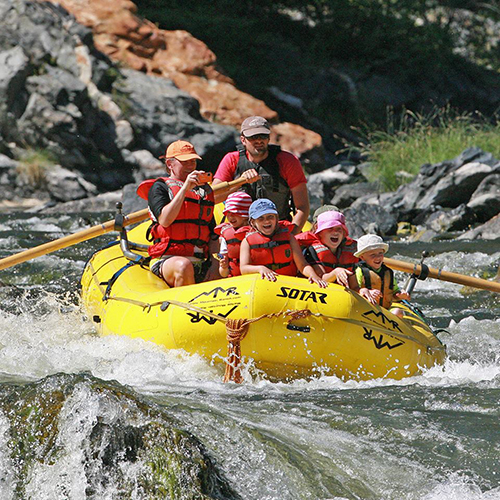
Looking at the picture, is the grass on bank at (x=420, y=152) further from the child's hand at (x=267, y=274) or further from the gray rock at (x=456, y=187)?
the child's hand at (x=267, y=274)

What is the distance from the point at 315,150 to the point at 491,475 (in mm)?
13220

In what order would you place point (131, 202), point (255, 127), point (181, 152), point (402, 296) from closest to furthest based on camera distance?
1. point (402, 296)
2. point (181, 152)
3. point (255, 127)
4. point (131, 202)

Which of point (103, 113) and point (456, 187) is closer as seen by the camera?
point (456, 187)

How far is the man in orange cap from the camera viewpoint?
5414 millimetres

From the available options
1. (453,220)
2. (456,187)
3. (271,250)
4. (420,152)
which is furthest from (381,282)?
(420,152)

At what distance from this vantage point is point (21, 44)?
15.0 metres

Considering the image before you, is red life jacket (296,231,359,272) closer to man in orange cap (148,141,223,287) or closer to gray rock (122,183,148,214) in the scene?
man in orange cap (148,141,223,287)

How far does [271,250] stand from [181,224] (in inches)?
32.7

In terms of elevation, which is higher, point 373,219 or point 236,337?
point 236,337

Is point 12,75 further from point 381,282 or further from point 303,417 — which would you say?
point 303,417

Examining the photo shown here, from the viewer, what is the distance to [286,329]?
4543 millimetres

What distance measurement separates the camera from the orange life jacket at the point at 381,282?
5.14 m

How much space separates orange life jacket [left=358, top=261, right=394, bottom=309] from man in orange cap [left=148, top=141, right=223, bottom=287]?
3.41ft

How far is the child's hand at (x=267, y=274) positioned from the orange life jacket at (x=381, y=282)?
0.68 m
